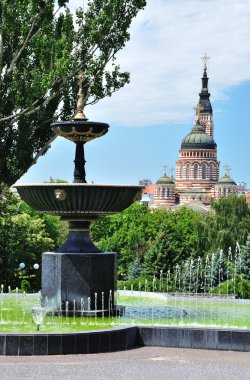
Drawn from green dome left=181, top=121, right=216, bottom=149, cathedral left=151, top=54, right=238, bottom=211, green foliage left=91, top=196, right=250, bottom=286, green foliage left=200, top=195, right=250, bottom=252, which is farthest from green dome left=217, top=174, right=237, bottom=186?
green foliage left=200, top=195, right=250, bottom=252

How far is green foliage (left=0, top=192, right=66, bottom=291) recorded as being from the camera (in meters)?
29.3

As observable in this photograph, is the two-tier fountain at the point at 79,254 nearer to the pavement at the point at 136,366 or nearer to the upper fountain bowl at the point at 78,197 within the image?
the upper fountain bowl at the point at 78,197

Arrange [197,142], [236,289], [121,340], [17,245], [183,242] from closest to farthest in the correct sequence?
[121,340], [236,289], [17,245], [183,242], [197,142]

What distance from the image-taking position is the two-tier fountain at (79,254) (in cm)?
1335

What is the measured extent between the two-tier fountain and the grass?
1.09 feet

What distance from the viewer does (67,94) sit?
23812 mm

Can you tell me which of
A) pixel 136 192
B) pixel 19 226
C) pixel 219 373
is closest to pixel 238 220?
pixel 19 226

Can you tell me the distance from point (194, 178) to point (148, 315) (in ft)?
376

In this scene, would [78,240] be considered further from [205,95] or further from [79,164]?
[205,95]

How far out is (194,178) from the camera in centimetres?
12800

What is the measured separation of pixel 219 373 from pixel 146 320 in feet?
12.4

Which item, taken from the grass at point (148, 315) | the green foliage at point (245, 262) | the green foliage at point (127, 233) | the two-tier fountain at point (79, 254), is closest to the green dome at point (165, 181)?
the green foliage at point (127, 233)

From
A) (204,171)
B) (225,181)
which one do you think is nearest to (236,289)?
(225,181)

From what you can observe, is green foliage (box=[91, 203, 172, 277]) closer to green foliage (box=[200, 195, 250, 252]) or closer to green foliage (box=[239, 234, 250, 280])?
green foliage (box=[200, 195, 250, 252])
